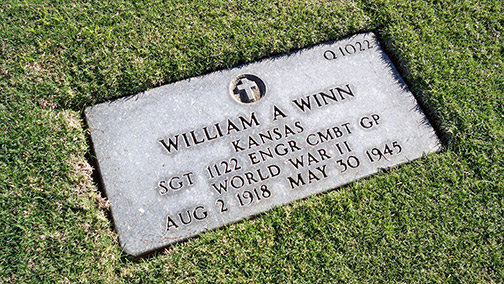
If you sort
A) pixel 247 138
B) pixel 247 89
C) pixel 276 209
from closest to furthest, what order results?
pixel 276 209
pixel 247 138
pixel 247 89

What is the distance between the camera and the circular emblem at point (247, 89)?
276 centimetres

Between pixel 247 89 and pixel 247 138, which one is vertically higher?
pixel 247 89

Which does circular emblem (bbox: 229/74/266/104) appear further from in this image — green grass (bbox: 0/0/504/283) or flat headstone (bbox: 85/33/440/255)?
green grass (bbox: 0/0/504/283)

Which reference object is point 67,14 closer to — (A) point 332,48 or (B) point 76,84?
(B) point 76,84

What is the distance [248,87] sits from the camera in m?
2.78

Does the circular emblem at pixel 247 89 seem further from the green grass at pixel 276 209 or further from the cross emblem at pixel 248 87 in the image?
the green grass at pixel 276 209

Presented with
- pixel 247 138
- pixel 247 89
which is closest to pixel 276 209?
pixel 247 138

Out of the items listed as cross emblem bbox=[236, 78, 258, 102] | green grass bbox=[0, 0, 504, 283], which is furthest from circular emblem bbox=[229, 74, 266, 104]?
green grass bbox=[0, 0, 504, 283]

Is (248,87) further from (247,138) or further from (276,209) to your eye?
(276,209)

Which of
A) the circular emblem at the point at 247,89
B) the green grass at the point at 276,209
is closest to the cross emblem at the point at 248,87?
the circular emblem at the point at 247,89

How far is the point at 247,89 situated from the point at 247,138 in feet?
1.15

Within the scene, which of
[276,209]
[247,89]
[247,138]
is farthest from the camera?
[247,89]

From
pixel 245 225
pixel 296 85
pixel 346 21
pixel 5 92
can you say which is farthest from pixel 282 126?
pixel 5 92

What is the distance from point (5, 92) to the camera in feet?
8.93
